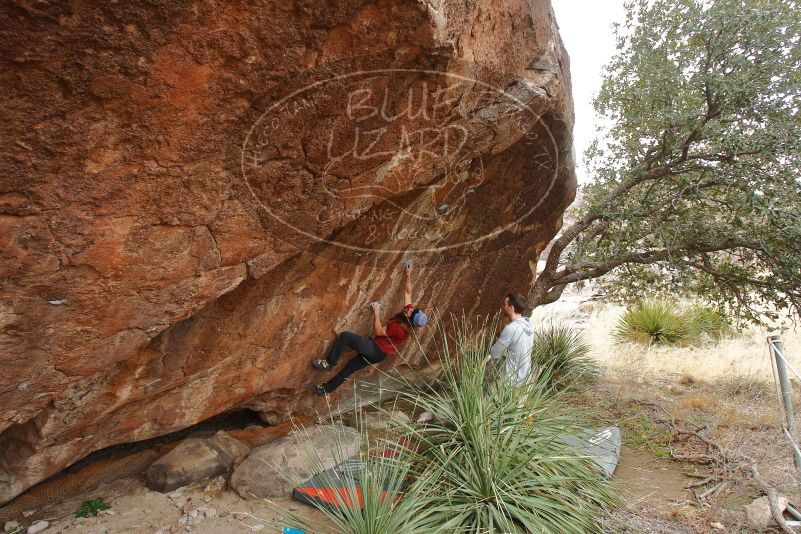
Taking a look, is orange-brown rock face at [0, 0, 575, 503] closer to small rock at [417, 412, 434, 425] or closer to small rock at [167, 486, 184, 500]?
small rock at [167, 486, 184, 500]

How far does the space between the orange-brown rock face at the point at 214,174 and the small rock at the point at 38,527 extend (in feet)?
1.03

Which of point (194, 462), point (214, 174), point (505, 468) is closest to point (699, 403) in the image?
point (505, 468)

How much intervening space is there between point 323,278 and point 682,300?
10.6 m

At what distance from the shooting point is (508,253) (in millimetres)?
6176

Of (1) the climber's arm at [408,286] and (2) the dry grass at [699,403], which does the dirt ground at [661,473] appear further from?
(1) the climber's arm at [408,286]

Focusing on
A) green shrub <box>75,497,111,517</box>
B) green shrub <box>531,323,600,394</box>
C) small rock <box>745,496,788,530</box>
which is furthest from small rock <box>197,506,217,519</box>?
green shrub <box>531,323,600,394</box>

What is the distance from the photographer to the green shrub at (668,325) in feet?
32.8

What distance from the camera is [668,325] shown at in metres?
10.0

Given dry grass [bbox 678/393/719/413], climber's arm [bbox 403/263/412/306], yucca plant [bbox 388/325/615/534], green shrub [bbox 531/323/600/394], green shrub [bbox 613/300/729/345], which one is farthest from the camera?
green shrub [bbox 613/300/729/345]

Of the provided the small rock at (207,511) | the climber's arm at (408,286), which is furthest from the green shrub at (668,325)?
the small rock at (207,511)

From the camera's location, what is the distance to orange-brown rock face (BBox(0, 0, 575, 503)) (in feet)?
7.42
